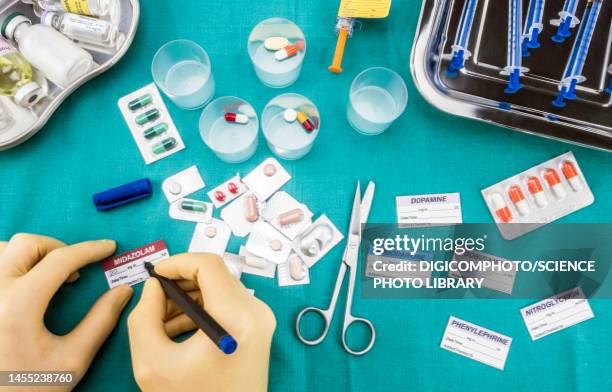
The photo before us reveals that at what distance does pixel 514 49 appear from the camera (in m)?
1.04

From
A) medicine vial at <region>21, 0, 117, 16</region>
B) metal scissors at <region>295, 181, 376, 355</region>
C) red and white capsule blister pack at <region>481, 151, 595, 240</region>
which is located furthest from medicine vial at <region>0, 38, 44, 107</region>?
red and white capsule blister pack at <region>481, 151, 595, 240</region>

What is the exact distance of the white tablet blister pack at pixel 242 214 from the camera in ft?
3.51

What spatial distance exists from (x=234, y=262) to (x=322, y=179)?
289mm

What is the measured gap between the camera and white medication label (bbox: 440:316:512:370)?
40.7 inches

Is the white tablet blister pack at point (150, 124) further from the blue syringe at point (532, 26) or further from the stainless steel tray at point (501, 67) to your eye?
the blue syringe at point (532, 26)

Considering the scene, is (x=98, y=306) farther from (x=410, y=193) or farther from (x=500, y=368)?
(x=500, y=368)

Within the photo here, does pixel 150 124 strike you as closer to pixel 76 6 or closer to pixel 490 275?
pixel 76 6

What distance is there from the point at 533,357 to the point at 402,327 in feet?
1.03

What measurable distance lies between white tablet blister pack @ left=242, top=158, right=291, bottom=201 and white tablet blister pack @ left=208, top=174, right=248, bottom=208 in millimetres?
17

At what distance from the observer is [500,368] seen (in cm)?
103

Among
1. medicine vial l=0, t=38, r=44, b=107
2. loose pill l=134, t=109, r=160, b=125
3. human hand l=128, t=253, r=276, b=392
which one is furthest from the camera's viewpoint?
loose pill l=134, t=109, r=160, b=125

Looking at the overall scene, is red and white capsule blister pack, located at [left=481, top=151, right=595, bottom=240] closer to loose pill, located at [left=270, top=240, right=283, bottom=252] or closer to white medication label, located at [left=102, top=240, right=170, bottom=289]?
loose pill, located at [left=270, top=240, right=283, bottom=252]

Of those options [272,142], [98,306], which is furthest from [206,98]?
[98,306]

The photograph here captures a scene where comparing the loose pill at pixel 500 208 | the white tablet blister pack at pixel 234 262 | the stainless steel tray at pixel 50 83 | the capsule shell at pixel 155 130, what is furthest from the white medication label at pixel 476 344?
the stainless steel tray at pixel 50 83
